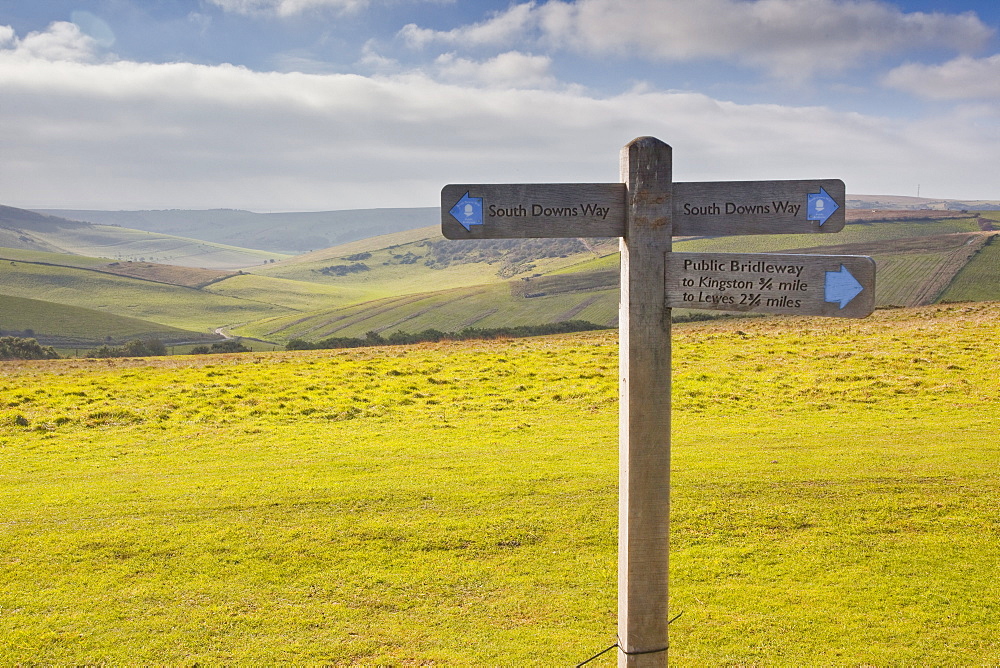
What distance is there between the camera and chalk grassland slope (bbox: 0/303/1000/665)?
322 inches

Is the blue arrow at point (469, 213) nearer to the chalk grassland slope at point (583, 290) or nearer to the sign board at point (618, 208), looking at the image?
the sign board at point (618, 208)

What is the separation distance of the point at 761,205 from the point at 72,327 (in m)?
179

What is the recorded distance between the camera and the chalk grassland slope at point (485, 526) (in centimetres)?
817

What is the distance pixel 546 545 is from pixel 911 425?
11531 mm

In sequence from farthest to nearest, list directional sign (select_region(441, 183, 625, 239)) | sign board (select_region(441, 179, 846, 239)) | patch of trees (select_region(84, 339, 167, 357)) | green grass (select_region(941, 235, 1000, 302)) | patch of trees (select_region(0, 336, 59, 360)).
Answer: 1. green grass (select_region(941, 235, 1000, 302))
2. patch of trees (select_region(84, 339, 167, 357))
3. patch of trees (select_region(0, 336, 59, 360))
4. directional sign (select_region(441, 183, 625, 239))
5. sign board (select_region(441, 179, 846, 239))

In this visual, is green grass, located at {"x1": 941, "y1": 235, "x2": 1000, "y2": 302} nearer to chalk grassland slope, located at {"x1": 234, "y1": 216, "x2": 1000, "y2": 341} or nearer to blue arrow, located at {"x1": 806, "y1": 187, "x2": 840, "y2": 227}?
chalk grassland slope, located at {"x1": 234, "y1": 216, "x2": 1000, "y2": 341}

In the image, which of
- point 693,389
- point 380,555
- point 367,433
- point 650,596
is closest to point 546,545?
point 380,555

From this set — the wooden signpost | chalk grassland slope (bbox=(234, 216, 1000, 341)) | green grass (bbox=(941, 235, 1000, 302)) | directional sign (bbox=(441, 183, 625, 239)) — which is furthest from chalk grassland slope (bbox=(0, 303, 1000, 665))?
chalk grassland slope (bbox=(234, 216, 1000, 341))

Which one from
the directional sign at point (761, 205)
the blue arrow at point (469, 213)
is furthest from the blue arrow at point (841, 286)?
the blue arrow at point (469, 213)

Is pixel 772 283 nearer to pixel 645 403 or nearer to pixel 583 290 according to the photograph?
pixel 645 403

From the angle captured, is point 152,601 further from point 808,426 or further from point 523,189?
point 808,426

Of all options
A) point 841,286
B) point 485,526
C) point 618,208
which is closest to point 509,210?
point 618,208

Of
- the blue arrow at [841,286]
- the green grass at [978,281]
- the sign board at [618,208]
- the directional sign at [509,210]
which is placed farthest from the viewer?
the green grass at [978,281]

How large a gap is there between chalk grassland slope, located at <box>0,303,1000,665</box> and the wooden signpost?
8.19ft
